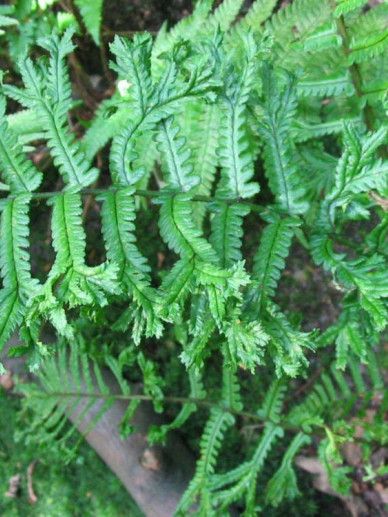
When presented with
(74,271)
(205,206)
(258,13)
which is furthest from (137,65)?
(258,13)

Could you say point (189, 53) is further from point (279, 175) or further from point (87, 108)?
point (87, 108)

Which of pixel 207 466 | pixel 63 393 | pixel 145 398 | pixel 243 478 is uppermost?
pixel 63 393

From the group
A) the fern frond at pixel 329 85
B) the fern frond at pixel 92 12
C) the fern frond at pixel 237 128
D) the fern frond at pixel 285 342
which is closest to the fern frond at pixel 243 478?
the fern frond at pixel 285 342

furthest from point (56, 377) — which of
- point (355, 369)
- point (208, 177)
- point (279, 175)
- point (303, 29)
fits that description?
point (303, 29)

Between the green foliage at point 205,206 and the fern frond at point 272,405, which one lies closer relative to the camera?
the green foliage at point 205,206

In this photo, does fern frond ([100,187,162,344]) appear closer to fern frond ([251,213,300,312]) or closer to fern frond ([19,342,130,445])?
fern frond ([251,213,300,312])

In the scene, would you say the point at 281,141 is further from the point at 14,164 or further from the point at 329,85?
the point at 14,164

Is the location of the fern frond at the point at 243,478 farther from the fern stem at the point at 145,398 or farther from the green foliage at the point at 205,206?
the green foliage at the point at 205,206

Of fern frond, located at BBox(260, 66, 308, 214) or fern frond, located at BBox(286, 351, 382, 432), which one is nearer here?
fern frond, located at BBox(260, 66, 308, 214)

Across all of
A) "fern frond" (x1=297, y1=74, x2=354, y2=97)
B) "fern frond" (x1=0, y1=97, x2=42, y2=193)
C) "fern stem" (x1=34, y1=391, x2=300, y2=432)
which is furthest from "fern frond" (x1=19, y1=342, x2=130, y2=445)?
"fern frond" (x1=297, y1=74, x2=354, y2=97)

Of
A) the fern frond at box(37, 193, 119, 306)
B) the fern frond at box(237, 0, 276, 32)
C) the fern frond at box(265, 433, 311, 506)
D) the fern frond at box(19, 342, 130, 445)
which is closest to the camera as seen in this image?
the fern frond at box(37, 193, 119, 306)

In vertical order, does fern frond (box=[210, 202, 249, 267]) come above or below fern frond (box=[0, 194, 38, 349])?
below
